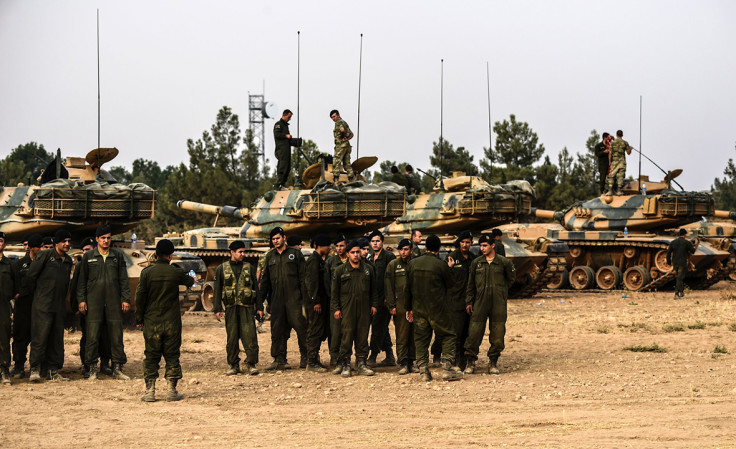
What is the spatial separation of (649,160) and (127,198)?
59.7ft

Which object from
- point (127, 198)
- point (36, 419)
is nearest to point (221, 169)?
point (127, 198)

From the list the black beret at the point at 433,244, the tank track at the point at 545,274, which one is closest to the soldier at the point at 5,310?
the black beret at the point at 433,244

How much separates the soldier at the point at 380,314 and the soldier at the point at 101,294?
309 cm

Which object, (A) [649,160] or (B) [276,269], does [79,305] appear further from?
(A) [649,160]

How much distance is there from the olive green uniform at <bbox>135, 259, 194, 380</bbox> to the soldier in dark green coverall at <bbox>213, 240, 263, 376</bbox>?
178 centimetres

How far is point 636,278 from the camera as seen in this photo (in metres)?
27.8

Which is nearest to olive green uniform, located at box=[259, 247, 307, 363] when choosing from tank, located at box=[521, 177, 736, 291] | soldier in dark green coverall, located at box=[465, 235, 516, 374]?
soldier in dark green coverall, located at box=[465, 235, 516, 374]

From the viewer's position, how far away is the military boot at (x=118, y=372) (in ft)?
40.8

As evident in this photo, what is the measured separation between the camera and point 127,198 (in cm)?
1717

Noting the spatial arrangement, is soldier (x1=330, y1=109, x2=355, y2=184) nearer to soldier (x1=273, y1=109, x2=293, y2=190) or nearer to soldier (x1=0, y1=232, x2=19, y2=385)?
soldier (x1=273, y1=109, x2=293, y2=190)

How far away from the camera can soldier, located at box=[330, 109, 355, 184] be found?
21.7 m

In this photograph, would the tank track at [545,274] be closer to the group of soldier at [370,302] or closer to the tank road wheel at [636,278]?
the tank road wheel at [636,278]

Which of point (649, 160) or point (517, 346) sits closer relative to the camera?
point (517, 346)

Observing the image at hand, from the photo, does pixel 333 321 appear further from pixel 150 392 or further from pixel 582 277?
pixel 582 277
